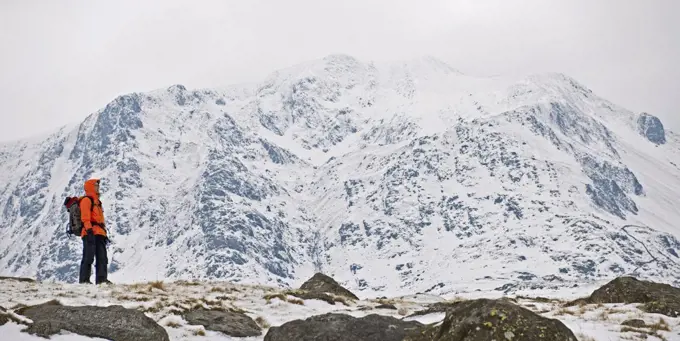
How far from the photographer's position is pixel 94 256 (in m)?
23.3

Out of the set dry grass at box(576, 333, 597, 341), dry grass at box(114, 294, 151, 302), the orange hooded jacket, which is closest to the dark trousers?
the orange hooded jacket

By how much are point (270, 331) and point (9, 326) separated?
4.64 meters

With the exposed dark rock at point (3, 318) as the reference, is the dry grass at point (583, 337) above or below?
below

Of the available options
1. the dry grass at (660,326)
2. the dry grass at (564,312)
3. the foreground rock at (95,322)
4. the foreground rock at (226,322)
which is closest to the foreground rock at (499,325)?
the dry grass at (660,326)

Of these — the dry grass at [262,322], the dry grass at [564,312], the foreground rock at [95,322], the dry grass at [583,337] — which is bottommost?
the dry grass at [262,322]

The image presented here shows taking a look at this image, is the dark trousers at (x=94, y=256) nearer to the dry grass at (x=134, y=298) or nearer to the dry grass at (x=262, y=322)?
the dry grass at (x=134, y=298)

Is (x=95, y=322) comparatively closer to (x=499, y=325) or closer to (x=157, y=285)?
(x=499, y=325)

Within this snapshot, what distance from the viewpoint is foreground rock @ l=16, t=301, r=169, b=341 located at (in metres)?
12.5

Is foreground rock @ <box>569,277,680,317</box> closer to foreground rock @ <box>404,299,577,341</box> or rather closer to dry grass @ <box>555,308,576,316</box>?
dry grass @ <box>555,308,576,316</box>

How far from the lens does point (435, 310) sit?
56.3 feet

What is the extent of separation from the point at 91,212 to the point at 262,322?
945cm

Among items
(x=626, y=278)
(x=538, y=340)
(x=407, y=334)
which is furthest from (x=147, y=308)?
(x=626, y=278)

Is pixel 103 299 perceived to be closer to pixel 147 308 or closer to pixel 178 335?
pixel 147 308

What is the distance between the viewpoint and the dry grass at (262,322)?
16.0 m
